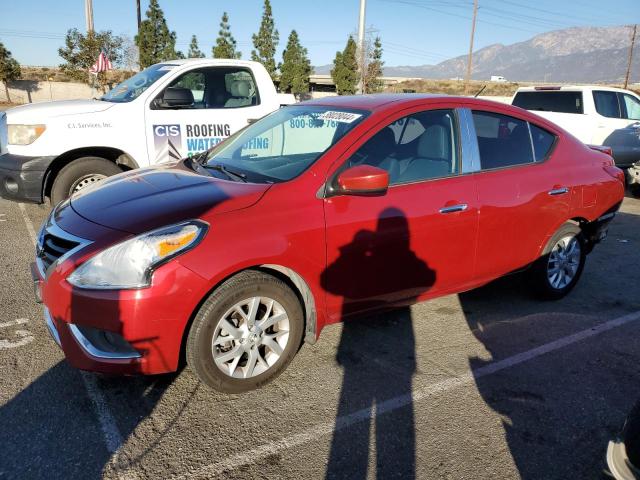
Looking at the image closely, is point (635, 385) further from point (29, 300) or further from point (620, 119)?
point (620, 119)

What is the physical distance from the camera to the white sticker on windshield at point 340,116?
3.36 m

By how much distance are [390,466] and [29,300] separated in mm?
3197

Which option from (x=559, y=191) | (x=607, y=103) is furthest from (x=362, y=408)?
(x=607, y=103)

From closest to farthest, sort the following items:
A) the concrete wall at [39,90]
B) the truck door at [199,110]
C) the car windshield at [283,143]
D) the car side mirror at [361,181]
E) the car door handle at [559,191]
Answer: the car side mirror at [361,181], the car windshield at [283,143], the car door handle at [559,191], the truck door at [199,110], the concrete wall at [39,90]

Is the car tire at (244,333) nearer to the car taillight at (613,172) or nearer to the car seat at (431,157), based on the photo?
the car seat at (431,157)

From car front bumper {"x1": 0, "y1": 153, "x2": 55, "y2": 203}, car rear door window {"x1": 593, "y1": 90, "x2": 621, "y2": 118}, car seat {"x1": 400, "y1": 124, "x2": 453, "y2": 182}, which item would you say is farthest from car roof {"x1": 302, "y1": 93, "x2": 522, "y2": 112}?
car rear door window {"x1": 593, "y1": 90, "x2": 621, "y2": 118}

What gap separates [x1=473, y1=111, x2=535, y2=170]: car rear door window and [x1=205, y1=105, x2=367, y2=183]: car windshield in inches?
39.1

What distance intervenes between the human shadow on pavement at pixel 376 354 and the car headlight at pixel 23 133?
420 cm

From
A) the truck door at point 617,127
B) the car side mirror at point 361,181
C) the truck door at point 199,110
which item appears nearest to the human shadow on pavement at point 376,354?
the car side mirror at point 361,181

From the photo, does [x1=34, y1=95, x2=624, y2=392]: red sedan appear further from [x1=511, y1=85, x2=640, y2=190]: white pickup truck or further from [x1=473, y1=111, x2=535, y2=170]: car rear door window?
[x1=511, y1=85, x2=640, y2=190]: white pickup truck

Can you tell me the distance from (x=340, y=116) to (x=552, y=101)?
8.61 metres

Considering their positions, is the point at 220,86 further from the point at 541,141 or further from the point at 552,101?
the point at 552,101

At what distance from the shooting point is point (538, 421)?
2.75 metres

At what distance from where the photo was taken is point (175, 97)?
5.90 meters
